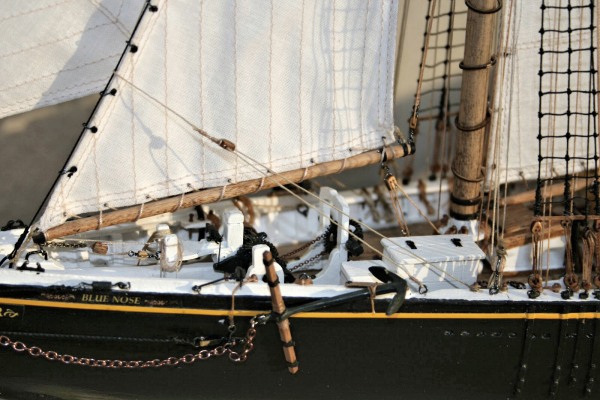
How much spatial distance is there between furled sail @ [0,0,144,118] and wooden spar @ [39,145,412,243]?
851 millimetres

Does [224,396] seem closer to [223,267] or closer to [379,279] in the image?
[223,267]

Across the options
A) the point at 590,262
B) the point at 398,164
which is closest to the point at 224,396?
the point at 590,262

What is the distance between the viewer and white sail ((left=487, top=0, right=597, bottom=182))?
6574 mm

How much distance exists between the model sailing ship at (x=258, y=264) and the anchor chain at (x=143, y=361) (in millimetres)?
15

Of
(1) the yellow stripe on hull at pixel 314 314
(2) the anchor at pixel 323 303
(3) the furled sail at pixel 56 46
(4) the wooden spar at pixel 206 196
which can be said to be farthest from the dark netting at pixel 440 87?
(3) the furled sail at pixel 56 46

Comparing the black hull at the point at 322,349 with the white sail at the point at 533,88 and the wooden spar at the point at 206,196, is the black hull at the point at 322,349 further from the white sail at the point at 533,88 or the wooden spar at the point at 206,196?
the white sail at the point at 533,88

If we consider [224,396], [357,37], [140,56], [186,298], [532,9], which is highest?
[532,9]

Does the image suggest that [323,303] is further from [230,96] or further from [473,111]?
[473,111]

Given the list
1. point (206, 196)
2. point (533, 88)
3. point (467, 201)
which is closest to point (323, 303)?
point (206, 196)

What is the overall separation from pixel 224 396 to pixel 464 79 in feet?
9.06

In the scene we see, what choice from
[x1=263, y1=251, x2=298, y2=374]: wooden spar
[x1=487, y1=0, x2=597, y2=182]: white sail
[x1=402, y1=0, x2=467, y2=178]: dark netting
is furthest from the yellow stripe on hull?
[x1=402, y1=0, x2=467, y2=178]: dark netting

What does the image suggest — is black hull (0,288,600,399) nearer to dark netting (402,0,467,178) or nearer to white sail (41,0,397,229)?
white sail (41,0,397,229)

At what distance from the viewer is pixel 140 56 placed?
5527 mm

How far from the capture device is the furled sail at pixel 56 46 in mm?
5594
